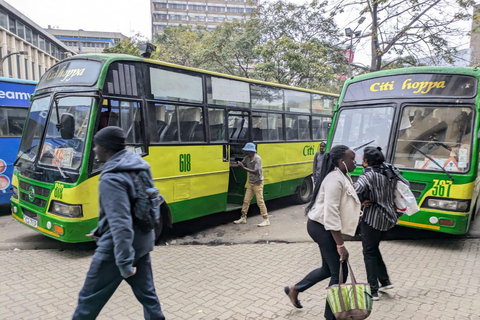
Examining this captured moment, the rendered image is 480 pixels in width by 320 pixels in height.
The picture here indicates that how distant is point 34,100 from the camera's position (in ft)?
19.2

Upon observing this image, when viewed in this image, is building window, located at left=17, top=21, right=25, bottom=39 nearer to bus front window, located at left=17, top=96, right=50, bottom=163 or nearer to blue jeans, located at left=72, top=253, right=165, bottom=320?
bus front window, located at left=17, top=96, right=50, bottom=163

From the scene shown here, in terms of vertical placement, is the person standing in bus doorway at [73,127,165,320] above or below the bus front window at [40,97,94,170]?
below

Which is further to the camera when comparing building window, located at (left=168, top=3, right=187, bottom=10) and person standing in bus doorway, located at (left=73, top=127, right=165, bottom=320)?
building window, located at (left=168, top=3, right=187, bottom=10)

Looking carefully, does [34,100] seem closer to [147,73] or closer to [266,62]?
[147,73]

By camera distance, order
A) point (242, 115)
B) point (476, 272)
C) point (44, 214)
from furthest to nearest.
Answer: point (242, 115) → point (44, 214) → point (476, 272)

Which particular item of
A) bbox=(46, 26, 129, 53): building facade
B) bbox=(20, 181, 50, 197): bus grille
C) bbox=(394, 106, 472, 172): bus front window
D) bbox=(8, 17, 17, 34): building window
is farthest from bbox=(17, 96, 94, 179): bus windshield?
bbox=(46, 26, 129, 53): building facade

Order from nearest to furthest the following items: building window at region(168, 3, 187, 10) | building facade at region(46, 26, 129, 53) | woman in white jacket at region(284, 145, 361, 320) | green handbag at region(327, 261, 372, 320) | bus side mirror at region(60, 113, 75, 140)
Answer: green handbag at region(327, 261, 372, 320) < woman in white jacket at region(284, 145, 361, 320) < bus side mirror at region(60, 113, 75, 140) < building facade at region(46, 26, 129, 53) < building window at region(168, 3, 187, 10)

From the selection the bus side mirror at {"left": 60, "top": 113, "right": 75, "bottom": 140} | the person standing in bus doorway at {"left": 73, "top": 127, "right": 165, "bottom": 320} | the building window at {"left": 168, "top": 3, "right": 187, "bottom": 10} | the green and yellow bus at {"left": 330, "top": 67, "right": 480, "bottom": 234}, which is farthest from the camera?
the building window at {"left": 168, "top": 3, "right": 187, "bottom": 10}

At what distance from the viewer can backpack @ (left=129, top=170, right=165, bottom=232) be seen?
7.79ft

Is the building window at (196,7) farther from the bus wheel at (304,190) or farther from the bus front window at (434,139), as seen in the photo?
the bus front window at (434,139)

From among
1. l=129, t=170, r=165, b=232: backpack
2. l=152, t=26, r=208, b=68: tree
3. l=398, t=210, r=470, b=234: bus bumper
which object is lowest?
l=398, t=210, r=470, b=234: bus bumper

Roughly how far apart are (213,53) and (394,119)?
54.6 feet

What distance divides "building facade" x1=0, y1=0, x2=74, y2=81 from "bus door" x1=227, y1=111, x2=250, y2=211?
27887 mm

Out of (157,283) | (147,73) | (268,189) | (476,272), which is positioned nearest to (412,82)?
(476,272)
